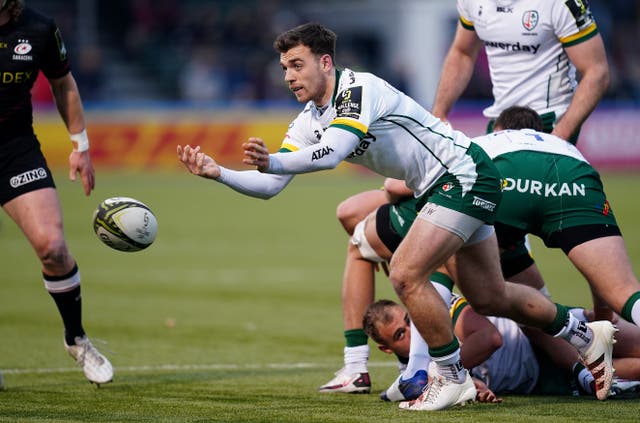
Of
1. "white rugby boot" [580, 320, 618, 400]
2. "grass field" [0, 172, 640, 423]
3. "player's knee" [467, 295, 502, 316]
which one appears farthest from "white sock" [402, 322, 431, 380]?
"white rugby boot" [580, 320, 618, 400]

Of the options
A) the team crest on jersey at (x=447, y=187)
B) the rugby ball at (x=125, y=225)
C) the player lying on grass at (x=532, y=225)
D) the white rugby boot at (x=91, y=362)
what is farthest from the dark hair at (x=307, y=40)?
the white rugby boot at (x=91, y=362)

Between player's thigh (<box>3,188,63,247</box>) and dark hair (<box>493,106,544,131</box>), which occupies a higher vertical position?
dark hair (<box>493,106,544,131</box>)

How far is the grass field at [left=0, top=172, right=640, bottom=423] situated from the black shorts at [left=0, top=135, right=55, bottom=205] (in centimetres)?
131

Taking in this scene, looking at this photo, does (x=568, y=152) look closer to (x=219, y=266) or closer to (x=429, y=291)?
(x=429, y=291)

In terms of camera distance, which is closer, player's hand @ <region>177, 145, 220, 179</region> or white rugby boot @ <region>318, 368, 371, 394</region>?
player's hand @ <region>177, 145, 220, 179</region>

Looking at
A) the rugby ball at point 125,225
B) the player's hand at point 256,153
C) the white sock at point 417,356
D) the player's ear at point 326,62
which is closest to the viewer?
the player's hand at point 256,153

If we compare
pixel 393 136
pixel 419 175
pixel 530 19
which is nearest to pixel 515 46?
pixel 530 19

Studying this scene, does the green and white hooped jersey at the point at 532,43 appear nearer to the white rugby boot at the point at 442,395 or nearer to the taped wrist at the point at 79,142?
the white rugby boot at the point at 442,395

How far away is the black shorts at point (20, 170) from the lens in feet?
24.2

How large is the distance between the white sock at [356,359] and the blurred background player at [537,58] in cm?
204

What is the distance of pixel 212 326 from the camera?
10445mm

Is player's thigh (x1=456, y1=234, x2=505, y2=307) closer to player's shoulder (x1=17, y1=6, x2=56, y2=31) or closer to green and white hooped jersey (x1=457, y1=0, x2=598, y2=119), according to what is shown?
green and white hooped jersey (x1=457, y1=0, x2=598, y2=119)

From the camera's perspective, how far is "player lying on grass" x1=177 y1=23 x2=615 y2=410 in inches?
249

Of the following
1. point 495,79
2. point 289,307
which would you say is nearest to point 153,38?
point 289,307
